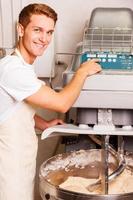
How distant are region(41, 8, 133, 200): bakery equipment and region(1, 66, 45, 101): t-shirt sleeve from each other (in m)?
0.18

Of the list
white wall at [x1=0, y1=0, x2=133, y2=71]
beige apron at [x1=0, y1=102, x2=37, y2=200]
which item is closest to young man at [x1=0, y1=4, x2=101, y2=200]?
beige apron at [x1=0, y1=102, x2=37, y2=200]

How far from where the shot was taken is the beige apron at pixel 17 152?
1.30 meters

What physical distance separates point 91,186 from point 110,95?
0.36 m

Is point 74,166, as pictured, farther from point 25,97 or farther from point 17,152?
point 25,97

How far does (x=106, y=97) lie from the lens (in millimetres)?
1299

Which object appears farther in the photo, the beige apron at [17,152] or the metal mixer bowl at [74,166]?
the metal mixer bowl at [74,166]

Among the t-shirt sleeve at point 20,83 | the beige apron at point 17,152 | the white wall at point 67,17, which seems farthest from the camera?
the white wall at point 67,17

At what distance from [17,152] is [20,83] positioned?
0.91ft

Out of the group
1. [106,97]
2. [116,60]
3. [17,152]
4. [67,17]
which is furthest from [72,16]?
[17,152]

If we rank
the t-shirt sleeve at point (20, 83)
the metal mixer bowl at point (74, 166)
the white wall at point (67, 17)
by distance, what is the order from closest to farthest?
the t-shirt sleeve at point (20, 83) < the metal mixer bowl at point (74, 166) < the white wall at point (67, 17)

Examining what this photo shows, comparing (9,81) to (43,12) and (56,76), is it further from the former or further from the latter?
(56,76)

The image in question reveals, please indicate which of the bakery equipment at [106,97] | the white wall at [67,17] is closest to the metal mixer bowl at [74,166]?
the bakery equipment at [106,97]

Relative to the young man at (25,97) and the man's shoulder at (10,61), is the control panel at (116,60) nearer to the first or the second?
the young man at (25,97)

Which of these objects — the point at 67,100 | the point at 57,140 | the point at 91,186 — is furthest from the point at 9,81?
the point at 57,140
